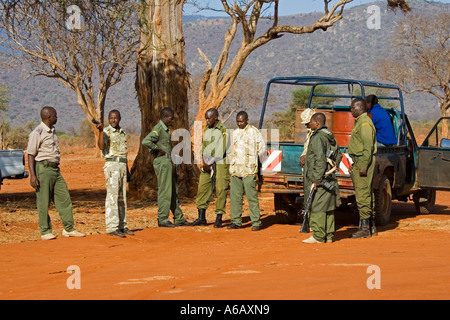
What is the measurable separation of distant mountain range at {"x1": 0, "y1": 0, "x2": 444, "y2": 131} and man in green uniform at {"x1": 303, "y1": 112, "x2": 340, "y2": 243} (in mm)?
63270

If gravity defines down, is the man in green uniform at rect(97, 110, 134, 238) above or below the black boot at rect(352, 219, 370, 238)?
above

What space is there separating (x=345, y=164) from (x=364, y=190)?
686mm

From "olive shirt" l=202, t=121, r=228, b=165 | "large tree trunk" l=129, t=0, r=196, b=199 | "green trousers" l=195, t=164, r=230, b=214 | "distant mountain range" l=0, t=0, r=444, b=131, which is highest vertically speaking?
"distant mountain range" l=0, t=0, r=444, b=131

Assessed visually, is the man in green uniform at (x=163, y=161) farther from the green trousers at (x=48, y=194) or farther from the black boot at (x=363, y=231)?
the black boot at (x=363, y=231)

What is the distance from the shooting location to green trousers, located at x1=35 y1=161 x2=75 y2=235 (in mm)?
9281

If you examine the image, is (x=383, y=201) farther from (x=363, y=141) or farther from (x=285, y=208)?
(x=363, y=141)

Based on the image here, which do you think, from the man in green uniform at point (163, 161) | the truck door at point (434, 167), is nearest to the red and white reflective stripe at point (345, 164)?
the truck door at point (434, 167)

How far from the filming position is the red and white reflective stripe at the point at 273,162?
11.0 m

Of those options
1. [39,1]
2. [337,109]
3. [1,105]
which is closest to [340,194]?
[337,109]

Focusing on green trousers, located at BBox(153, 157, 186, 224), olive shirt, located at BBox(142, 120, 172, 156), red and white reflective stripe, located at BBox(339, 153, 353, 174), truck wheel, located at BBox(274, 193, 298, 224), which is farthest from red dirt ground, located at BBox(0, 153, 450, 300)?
olive shirt, located at BBox(142, 120, 172, 156)

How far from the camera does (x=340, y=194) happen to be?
10438 mm

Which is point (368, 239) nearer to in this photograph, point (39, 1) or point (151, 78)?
point (151, 78)

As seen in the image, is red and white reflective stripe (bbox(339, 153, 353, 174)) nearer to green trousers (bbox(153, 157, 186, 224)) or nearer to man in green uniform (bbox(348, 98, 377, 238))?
man in green uniform (bbox(348, 98, 377, 238))
